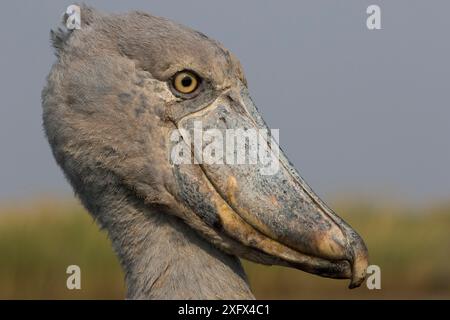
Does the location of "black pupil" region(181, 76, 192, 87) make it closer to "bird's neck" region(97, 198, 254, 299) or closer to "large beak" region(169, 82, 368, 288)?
"large beak" region(169, 82, 368, 288)

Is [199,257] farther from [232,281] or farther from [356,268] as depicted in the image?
[356,268]

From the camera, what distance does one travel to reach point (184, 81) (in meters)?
3.76

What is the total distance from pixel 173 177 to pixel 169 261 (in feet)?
1.09

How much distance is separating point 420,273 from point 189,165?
1253cm

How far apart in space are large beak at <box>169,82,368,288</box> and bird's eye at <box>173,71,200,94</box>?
0.10 m

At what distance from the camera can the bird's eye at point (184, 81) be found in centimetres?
376

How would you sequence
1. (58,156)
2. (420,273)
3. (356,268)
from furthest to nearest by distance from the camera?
(420,273), (58,156), (356,268)

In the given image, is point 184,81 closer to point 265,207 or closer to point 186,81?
point 186,81

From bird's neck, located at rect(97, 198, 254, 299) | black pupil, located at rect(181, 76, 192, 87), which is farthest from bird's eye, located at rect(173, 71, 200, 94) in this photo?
bird's neck, located at rect(97, 198, 254, 299)

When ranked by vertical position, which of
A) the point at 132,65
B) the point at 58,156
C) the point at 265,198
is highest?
the point at 132,65

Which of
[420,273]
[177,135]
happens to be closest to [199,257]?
[177,135]

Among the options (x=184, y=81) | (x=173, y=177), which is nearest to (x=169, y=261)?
(x=173, y=177)

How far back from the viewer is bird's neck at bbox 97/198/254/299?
3.66 m

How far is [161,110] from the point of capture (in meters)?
3.75
